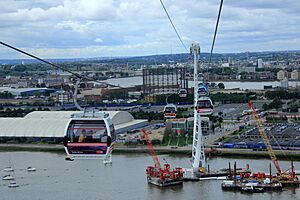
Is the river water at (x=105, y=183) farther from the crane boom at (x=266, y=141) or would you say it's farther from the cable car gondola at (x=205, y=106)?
the cable car gondola at (x=205, y=106)

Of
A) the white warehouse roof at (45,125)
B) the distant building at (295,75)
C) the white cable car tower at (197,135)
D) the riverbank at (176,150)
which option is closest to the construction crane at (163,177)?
the white cable car tower at (197,135)

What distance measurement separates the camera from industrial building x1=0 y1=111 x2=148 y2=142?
11555mm

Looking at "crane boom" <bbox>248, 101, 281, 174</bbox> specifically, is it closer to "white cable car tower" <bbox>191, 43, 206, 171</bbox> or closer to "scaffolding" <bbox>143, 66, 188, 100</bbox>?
"white cable car tower" <bbox>191, 43, 206, 171</bbox>

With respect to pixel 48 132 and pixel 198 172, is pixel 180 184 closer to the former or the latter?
pixel 198 172

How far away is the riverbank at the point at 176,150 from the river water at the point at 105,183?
38 centimetres

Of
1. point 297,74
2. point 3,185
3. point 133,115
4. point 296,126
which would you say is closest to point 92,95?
point 133,115

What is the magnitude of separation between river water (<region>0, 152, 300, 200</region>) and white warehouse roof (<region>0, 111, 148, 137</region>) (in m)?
2.35

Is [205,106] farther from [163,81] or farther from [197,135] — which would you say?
[163,81]

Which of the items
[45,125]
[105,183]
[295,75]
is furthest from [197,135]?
[295,75]

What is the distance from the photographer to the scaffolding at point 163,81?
20.4 metres

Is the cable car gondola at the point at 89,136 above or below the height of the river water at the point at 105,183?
above

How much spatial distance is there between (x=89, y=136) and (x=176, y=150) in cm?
691

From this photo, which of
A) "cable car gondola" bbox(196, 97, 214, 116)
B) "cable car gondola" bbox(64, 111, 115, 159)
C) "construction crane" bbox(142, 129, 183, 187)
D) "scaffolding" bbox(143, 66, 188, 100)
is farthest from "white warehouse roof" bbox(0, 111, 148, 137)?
"cable car gondola" bbox(64, 111, 115, 159)

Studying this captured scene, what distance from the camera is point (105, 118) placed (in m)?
3.22
